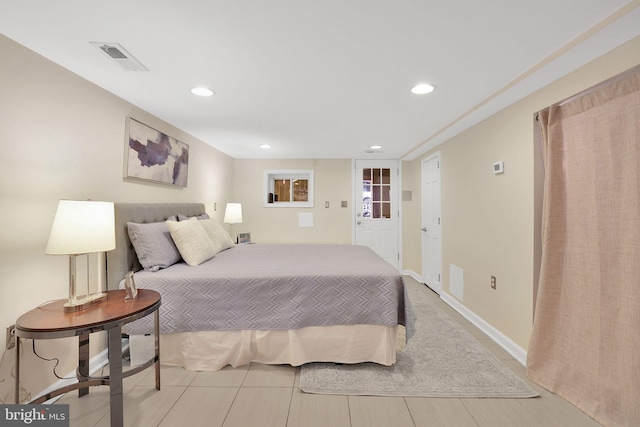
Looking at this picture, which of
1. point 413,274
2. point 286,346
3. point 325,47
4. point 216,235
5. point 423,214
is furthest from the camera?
point 413,274

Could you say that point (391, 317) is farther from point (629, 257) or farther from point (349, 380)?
point (629, 257)

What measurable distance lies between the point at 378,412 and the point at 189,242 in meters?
1.92

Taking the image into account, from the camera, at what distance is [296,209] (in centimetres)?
515

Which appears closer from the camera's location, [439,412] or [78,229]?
[78,229]

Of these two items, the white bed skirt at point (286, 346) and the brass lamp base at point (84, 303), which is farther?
the white bed skirt at point (286, 346)

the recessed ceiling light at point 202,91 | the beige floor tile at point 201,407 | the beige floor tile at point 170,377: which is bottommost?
the beige floor tile at point 201,407

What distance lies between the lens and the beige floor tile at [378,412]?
1578 mm

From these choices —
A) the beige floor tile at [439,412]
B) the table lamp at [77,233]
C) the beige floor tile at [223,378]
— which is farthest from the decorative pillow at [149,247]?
the beige floor tile at [439,412]

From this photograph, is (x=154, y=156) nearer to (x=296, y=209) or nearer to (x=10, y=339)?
(x=10, y=339)

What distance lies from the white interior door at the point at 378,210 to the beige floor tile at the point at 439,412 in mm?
3439

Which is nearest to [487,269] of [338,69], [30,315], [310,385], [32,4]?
[310,385]

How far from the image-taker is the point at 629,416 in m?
1.46

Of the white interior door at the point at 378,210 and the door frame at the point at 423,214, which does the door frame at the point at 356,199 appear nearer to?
the white interior door at the point at 378,210

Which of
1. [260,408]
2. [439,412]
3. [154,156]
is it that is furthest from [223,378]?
[154,156]
